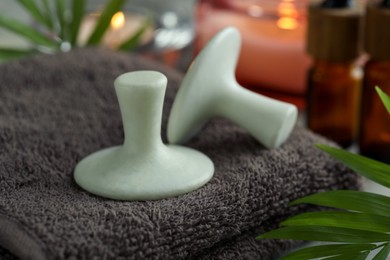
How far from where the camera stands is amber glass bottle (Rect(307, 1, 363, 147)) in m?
0.69

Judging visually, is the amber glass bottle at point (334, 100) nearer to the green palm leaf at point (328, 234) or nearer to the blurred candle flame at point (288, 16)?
the blurred candle flame at point (288, 16)

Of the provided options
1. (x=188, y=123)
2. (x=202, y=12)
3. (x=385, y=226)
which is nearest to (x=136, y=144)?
(x=188, y=123)

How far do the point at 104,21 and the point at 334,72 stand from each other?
0.88ft

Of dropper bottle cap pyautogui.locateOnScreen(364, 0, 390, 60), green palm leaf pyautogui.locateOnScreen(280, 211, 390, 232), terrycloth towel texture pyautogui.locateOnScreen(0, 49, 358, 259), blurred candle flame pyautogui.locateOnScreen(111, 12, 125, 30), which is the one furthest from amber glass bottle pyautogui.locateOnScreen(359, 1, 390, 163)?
blurred candle flame pyautogui.locateOnScreen(111, 12, 125, 30)

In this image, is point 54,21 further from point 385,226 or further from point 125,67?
point 385,226

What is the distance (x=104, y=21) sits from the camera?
32.6 inches

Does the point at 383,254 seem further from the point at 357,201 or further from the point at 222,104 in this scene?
the point at 222,104

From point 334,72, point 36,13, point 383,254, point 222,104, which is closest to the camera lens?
point 383,254

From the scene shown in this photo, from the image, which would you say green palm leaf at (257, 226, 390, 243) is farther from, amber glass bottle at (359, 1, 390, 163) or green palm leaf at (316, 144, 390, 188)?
amber glass bottle at (359, 1, 390, 163)

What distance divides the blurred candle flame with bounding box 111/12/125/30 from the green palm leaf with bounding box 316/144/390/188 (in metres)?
0.44

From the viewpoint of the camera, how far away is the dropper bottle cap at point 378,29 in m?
0.64

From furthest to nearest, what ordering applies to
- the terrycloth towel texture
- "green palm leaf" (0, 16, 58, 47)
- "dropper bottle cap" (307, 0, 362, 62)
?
"green palm leaf" (0, 16, 58, 47), "dropper bottle cap" (307, 0, 362, 62), the terrycloth towel texture

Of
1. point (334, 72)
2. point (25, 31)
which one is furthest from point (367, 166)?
point (25, 31)

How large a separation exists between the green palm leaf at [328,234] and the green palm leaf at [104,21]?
421mm
